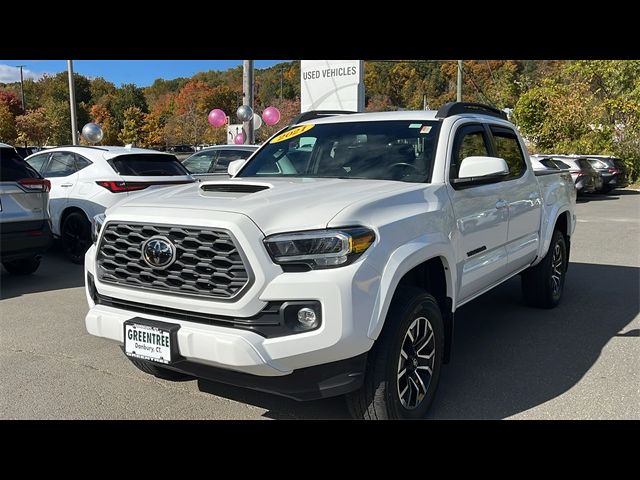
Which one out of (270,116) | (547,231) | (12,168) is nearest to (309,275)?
(547,231)

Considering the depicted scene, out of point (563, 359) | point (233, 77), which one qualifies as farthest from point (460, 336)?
point (233, 77)

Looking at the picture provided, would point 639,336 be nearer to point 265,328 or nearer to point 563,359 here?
point 563,359

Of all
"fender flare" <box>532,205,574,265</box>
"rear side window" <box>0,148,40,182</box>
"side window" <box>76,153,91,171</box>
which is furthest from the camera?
"side window" <box>76,153,91,171</box>

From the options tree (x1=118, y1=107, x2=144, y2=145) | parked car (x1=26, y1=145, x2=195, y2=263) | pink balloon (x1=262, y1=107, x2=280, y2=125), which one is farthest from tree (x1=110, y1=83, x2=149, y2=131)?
parked car (x1=26, y1=145, x2=195, y2=263)

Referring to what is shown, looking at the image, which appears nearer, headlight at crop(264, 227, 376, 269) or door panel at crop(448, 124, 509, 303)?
headlight at crop(264, 227, 376, 269)

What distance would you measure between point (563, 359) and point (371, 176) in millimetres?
2179

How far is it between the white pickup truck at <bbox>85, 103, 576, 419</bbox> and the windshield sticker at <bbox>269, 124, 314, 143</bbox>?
75cm

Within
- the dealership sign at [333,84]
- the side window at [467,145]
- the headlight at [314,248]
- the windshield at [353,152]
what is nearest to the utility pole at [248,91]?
the dealership sign at [333,84]

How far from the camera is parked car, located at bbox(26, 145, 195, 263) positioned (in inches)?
322

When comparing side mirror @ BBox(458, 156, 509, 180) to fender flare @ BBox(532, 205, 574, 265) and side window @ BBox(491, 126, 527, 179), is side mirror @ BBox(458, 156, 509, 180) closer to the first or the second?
side window @ BBox(491, 126, 527, 179)

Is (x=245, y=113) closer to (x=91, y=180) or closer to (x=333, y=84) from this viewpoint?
(x=333, y=84)

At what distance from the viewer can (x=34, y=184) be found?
6.76 metres

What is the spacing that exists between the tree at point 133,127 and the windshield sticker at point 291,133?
67.0 metres

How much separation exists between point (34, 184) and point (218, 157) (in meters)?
4.97
